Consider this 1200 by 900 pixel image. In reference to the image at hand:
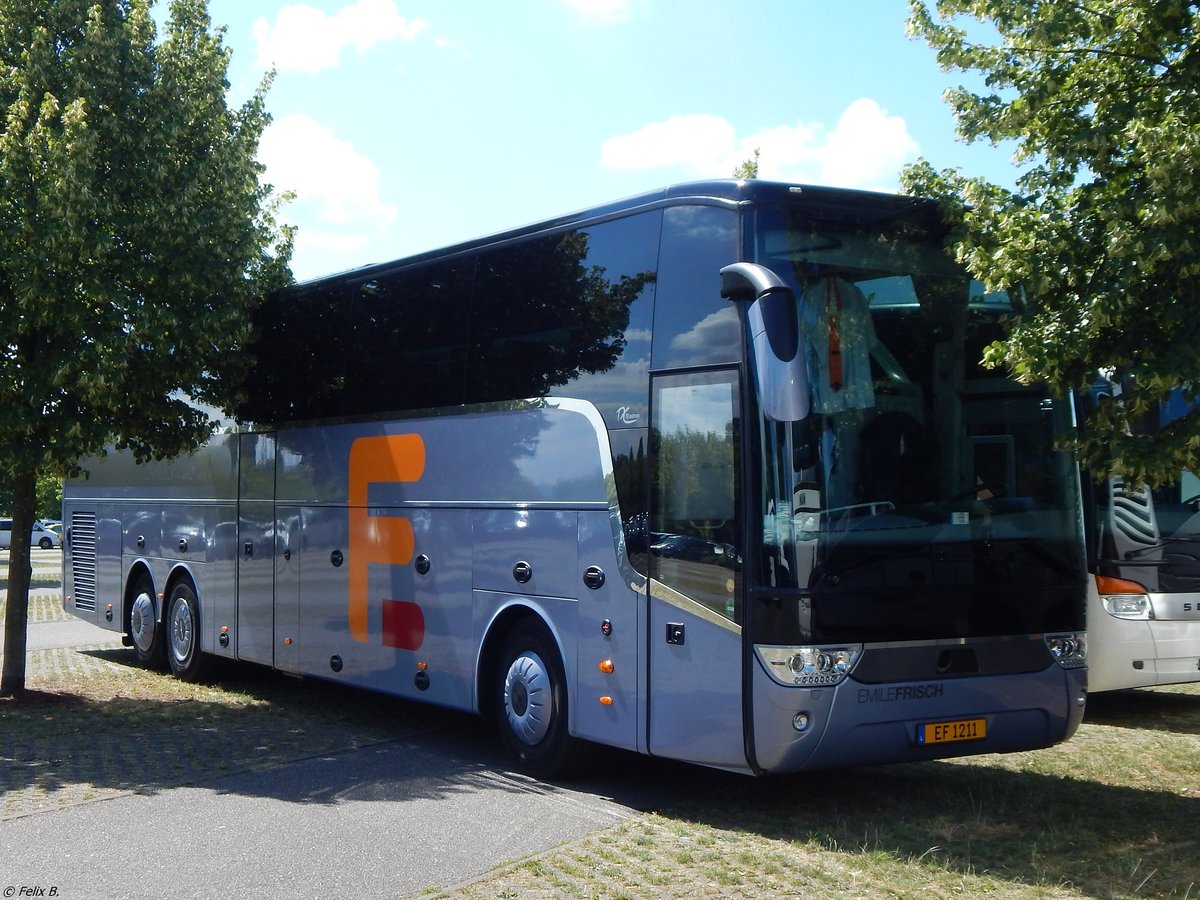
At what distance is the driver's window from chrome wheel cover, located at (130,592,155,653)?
950cm

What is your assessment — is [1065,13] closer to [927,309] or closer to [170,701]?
[927,309]

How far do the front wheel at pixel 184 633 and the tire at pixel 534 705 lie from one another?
6055 mm

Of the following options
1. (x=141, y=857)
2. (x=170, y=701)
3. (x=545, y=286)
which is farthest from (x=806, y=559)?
(x=170, y=701)

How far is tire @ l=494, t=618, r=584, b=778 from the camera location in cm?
930

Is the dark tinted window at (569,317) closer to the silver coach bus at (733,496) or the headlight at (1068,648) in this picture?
the silver coach bus at (733,496)

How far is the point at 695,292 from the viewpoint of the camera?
8.33m

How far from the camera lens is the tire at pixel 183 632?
1486 cm

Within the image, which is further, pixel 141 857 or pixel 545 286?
pixel 545 286

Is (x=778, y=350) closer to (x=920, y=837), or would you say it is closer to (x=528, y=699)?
(x=920, y=837)

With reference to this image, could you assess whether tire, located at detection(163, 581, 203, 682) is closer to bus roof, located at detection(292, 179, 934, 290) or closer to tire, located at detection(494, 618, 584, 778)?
tire, located at detection(494, 618, 584, 778)

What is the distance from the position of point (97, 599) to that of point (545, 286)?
1009cm

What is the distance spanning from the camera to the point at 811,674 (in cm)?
754

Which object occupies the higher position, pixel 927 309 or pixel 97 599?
pixel 927 309

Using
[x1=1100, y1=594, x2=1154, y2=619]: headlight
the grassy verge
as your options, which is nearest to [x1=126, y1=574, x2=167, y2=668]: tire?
the grassy verge
